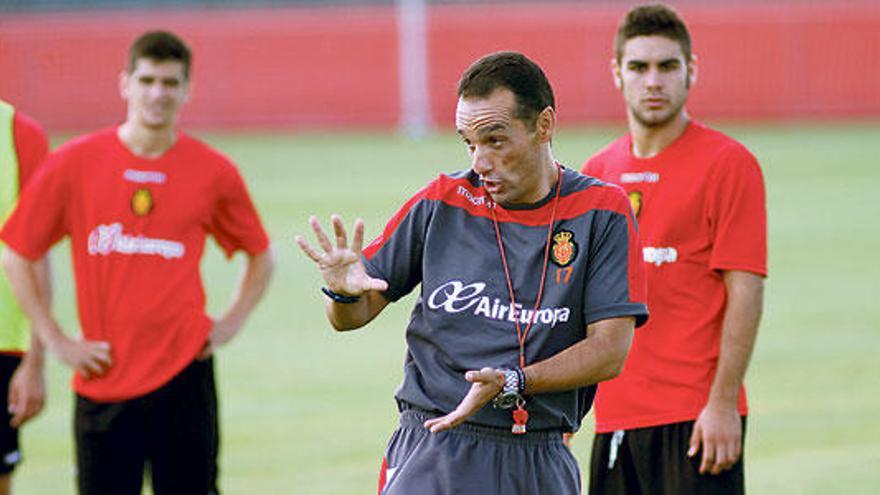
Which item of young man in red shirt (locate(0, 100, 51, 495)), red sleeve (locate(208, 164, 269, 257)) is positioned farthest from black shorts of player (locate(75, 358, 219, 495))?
red sleeve (locate(208, 164, 269, 257))

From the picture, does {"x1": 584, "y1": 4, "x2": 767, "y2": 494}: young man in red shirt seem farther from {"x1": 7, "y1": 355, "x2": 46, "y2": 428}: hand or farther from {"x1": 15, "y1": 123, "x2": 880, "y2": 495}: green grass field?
{"x1": 15, "y1": 123, "x2": 880, "y2": 495}: green grass field

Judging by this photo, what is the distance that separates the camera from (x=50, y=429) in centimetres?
1150

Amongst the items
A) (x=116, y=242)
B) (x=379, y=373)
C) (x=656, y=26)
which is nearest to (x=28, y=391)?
(x=116, y=242)

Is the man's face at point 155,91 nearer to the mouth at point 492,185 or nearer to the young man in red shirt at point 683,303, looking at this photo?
the young man in red shirt at point 683,303

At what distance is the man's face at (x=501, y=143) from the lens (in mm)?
4805

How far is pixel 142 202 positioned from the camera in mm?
7316

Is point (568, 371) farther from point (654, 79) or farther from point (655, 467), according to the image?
point (654, 79)

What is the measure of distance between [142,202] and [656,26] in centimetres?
243

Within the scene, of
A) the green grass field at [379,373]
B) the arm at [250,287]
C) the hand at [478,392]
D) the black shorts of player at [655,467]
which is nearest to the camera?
the hand at [478,392]

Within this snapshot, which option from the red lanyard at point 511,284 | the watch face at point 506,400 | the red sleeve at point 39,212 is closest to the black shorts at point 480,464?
the watch face at point 506,400

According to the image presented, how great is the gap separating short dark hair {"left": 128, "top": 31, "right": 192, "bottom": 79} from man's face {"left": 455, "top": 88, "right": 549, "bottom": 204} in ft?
10.1

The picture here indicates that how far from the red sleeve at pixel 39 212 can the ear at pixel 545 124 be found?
9.84ft

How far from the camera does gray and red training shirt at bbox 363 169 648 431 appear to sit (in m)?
4.86

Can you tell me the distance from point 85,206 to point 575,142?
2700cm
